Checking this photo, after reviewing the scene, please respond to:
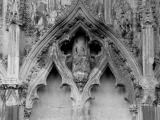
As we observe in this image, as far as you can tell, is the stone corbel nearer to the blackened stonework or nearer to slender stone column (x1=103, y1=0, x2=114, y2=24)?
the blackened stonework

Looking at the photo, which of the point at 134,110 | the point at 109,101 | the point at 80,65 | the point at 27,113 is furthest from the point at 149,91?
the point at 27,113

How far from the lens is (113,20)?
1232cm

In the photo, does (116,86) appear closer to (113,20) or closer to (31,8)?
(113,20)

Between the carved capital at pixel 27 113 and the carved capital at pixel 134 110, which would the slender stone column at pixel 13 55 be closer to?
the carved capital at pixel 27 113

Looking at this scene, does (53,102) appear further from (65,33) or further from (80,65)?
(65,33)

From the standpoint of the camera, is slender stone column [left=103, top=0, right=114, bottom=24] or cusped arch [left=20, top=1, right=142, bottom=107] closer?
cusped arch [left=20, top=1, right=142, bottom=107]

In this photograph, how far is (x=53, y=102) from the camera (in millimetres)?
12219

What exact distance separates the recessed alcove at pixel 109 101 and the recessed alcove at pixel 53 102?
2.19 feet

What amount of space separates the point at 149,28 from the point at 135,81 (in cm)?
130

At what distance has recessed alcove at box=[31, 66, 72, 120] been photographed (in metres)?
12.1

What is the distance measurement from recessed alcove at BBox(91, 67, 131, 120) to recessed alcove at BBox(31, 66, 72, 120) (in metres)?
0.67

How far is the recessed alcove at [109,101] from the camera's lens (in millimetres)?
12133

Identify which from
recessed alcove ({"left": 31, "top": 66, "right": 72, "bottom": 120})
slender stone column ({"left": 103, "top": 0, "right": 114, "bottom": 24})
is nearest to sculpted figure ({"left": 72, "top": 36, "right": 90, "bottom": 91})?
recessed alcove ({"left": 31, "top": 66, "right": 72, "bottom": 120})

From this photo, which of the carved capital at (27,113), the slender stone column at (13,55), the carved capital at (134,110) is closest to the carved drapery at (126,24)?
the carved capital at (134,110)
